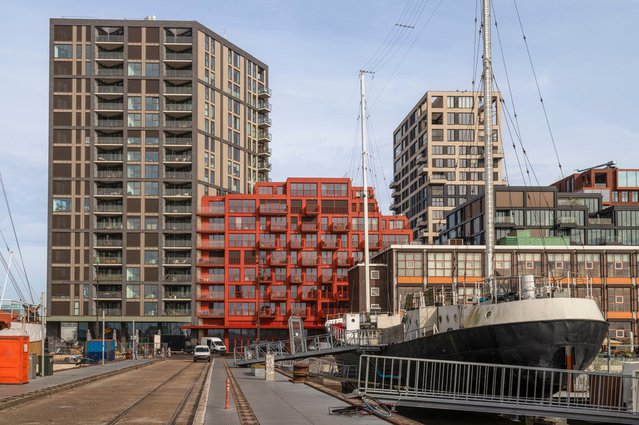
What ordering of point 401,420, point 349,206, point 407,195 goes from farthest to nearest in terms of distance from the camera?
point 407,195
point 349,206
point 401,420

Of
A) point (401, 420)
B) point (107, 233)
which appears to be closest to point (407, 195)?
point (107, 233)

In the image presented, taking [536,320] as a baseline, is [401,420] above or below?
below

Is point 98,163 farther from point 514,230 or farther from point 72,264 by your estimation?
→ point 514,230

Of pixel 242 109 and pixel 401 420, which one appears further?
pixel 242 109

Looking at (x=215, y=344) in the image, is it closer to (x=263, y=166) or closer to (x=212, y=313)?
(x=212, y=313)

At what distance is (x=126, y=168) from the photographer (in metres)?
132

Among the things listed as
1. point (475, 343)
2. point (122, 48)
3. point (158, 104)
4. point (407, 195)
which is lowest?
point (475, 343)

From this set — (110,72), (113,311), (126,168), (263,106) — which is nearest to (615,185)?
(263,106)

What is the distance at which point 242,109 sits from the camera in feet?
483

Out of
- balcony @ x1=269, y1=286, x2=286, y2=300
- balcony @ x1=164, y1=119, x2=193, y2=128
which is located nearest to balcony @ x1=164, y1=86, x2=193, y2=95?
balcony @ x1=164, y1=119, x2=193, y2=128

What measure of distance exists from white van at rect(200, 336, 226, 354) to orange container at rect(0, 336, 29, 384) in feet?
246

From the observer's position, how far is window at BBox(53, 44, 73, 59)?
132 m

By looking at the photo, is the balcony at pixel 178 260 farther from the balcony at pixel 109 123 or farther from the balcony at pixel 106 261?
the balcony at pixel 109 123

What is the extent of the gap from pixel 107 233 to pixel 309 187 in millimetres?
34624
